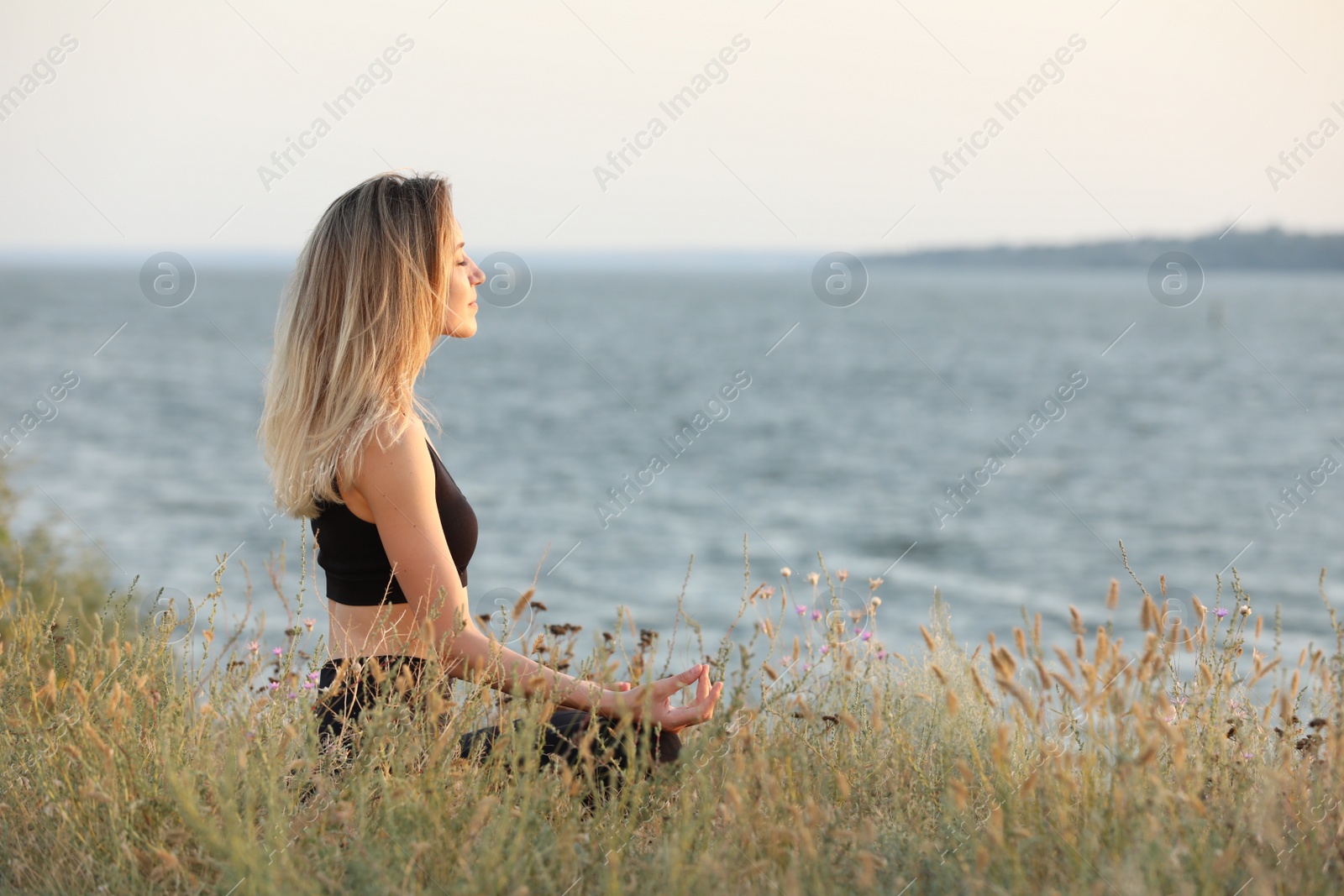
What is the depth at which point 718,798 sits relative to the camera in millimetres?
2652

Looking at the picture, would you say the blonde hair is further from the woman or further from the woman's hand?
the woman's hand

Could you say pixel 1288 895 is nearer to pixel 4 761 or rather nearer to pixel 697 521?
pixel 4 761

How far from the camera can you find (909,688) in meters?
3.93

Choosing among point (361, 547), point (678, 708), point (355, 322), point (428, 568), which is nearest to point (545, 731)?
point (678, 708)

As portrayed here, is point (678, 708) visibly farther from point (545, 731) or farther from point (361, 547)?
point (361, 547)

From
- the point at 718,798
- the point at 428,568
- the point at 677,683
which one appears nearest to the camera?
the point at 718,798

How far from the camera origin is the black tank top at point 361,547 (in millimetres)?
3303

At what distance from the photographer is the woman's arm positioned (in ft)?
9.96

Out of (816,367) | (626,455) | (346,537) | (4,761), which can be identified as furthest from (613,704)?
(816,367)

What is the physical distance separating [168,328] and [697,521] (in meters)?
58.9

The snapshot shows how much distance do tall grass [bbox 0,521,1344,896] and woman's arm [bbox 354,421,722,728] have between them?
0.13 m

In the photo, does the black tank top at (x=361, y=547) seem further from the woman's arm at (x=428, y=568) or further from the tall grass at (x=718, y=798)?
the tall grass at (x=718, y=798)

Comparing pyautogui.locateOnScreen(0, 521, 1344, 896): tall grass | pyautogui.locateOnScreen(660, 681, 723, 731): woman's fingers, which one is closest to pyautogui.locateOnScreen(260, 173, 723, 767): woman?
pyautogui.locateOnScreen(660, 681, 723, 731): woman's fingers

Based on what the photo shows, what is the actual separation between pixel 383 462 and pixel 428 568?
33 cm
